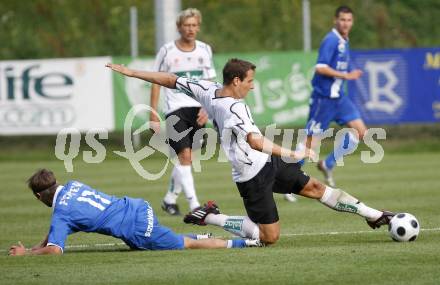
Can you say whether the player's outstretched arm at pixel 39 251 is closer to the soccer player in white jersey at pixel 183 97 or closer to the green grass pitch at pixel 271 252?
the green grass pitch at pixel 271 252

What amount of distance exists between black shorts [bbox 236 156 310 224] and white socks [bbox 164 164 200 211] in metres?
2.91

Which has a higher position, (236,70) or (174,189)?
(236,70)

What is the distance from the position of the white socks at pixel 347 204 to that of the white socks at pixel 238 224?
77 centimetres

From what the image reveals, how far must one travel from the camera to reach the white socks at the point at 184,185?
1341cm

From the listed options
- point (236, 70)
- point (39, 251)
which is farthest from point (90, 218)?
point (236, 70)

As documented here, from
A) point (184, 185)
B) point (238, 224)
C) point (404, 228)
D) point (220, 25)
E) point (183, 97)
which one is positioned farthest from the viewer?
point (220, 25)

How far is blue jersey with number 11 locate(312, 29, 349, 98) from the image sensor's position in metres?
16.0

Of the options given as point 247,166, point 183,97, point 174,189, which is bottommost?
point 174,189

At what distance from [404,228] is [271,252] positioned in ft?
4.26

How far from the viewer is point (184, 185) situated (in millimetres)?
13555

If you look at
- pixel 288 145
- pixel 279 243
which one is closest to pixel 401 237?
pixel 279 243

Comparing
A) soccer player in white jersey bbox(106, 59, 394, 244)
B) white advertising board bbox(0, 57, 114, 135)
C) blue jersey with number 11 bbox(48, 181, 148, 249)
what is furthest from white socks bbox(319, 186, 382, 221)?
white advertising board bbox(0, 57, 114, 135)

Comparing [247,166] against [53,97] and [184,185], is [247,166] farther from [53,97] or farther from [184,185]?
[53,97]

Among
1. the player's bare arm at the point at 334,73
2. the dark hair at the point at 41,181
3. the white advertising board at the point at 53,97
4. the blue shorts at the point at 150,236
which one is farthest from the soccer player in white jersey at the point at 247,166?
the white advertising board at the point at 53,97
